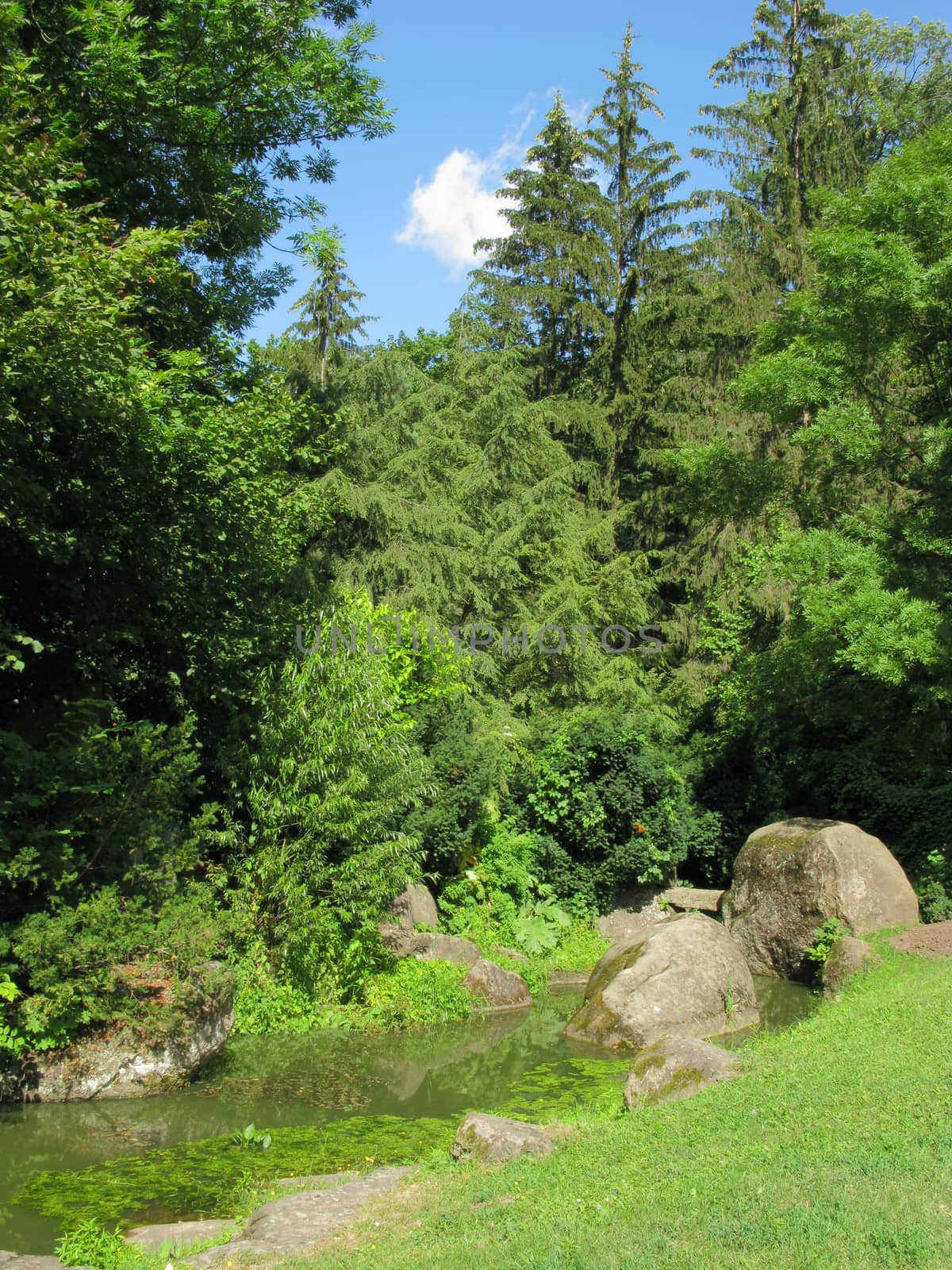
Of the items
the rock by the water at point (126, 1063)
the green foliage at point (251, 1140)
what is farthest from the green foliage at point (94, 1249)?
the rock by the water at point (126, 1063)

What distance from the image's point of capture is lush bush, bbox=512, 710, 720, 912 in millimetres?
16781

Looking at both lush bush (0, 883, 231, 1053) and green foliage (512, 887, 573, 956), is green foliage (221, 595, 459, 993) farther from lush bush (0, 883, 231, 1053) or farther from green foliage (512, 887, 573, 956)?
green foliage (512, 887, 573, 956)

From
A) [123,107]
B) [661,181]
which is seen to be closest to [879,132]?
[661,181]

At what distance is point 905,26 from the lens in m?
24.7

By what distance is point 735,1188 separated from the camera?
5.22m

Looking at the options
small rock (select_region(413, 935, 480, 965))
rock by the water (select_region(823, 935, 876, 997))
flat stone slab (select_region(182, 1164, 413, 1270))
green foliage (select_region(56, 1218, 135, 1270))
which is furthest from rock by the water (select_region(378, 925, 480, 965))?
green foliage (select_region(56, 1218, 135, 1270))

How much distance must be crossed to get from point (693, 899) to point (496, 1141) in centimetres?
1062

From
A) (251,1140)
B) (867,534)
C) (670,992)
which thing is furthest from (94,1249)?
(867,534)

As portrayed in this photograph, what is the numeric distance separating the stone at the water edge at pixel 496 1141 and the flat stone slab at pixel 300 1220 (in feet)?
1.55

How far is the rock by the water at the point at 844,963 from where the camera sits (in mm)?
11852

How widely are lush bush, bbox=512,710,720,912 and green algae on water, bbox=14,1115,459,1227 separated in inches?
324

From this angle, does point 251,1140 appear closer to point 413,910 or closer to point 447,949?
point 447,949

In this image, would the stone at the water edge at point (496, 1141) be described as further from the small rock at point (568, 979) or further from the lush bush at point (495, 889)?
the lush bush at point (495, 889)

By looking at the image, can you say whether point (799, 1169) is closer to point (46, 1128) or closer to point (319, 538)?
point (46, 1128)
